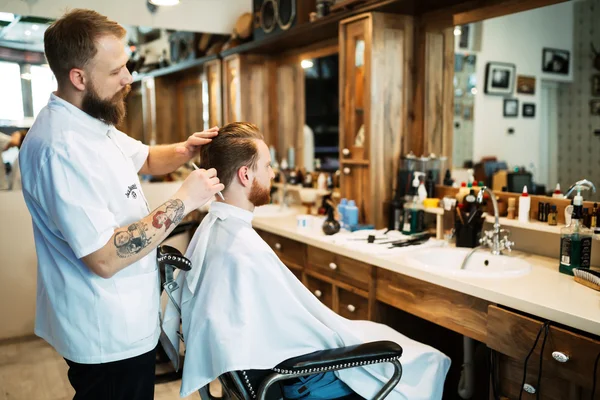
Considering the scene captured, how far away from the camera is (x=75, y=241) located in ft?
4.29

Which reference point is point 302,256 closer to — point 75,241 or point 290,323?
point 290,323

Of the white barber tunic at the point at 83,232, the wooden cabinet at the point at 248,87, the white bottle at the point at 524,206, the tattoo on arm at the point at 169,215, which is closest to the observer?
the white barber tunic at the point at 83,232

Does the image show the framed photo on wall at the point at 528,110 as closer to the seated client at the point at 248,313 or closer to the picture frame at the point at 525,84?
the picture frame at the point at 525,84

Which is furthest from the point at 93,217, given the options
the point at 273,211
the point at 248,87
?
the point at 248,87

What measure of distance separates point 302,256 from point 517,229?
1.18 meters

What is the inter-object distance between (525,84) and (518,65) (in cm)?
13

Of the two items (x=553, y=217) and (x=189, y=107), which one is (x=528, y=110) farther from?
(x=189, y=107)

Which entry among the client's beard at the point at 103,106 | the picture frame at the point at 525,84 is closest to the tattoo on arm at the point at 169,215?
the client's beard at the point at 103,106

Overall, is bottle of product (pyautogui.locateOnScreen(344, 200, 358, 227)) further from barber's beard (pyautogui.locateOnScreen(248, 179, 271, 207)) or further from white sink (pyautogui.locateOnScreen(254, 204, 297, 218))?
barber's beard (pyautogui.locateOnScreen(248, 179, 271, 207))

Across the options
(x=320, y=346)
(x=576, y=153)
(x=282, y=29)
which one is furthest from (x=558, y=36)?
(x=320, y=346)

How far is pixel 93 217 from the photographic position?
51.9 inches

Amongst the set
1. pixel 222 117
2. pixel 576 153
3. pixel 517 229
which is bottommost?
pixel 517 229

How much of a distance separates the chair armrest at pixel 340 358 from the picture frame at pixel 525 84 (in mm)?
2239

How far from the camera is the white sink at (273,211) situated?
3696 mm
